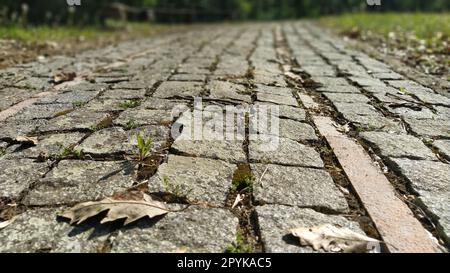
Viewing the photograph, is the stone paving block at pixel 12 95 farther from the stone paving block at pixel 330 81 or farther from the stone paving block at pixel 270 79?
the stone paving block at pixel 330 81

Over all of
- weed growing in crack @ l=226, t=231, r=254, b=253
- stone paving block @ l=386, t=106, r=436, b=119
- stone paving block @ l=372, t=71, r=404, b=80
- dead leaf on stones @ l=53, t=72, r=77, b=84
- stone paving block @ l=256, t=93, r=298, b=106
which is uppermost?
dead leaf on stones @ l=53, t=72, r=77, b=84

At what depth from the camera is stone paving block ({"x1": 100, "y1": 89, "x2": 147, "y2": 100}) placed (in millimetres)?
3000

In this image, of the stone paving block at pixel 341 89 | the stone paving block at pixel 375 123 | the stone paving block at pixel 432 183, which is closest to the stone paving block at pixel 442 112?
the stone paving block at pixel 375 123

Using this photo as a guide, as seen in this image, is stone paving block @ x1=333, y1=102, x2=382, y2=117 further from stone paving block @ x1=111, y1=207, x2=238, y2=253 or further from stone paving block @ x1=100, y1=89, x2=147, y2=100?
stone paving block @ x1=111, y1=207, x2=238, y2=253

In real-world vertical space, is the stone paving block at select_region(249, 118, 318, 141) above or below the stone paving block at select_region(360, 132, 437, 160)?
above

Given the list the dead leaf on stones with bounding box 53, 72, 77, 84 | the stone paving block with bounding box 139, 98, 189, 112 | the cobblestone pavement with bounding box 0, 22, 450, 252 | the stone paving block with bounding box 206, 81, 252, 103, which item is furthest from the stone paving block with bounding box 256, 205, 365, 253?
the dead leaf on stones with bounding box 53, 72, 77, 84

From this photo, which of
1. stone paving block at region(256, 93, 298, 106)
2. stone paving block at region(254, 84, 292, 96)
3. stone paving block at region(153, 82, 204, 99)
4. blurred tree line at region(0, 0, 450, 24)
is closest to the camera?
stone paving block at region(256, 93, 298, 106)

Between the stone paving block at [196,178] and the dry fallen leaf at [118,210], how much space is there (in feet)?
0.45

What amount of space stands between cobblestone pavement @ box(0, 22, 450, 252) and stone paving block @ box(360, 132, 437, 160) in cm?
1

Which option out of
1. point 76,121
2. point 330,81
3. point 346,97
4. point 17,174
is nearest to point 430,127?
point 346,97

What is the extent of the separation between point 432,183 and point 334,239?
0.72 meters

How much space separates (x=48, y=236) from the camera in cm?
134

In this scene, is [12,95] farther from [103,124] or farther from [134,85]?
[103,124]

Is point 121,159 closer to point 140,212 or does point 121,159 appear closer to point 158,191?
point 158,191
